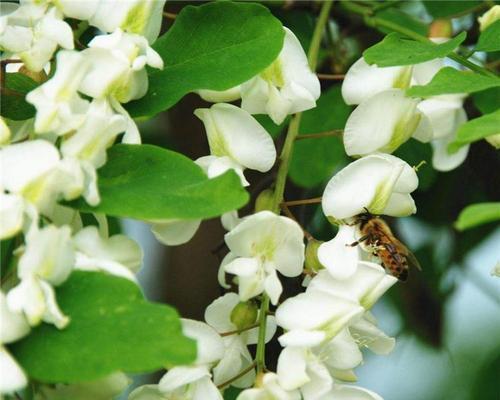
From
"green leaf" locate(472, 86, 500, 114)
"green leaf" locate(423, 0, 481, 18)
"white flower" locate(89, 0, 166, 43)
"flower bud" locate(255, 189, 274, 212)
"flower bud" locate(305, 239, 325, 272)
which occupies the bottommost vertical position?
"green leaf" locate(423, 0, 481, 18)

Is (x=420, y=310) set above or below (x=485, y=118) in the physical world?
below

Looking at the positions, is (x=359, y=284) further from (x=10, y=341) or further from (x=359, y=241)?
(x=10, y=341)

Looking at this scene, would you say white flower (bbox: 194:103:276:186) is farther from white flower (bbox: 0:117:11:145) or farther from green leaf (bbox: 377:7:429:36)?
green leaf (bbox: 377:7:429:36)

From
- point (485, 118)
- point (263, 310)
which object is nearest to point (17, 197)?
point (263, 310)

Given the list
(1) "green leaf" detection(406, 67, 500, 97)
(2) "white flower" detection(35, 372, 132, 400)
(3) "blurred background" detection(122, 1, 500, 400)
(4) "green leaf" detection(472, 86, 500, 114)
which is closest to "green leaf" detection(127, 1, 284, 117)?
(1) "green leaf" detection(406, 67, 500, 97)

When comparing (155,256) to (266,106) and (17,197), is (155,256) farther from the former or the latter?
(17,197)

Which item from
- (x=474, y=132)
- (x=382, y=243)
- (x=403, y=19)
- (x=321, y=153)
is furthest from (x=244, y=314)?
(x=403, y=19)
